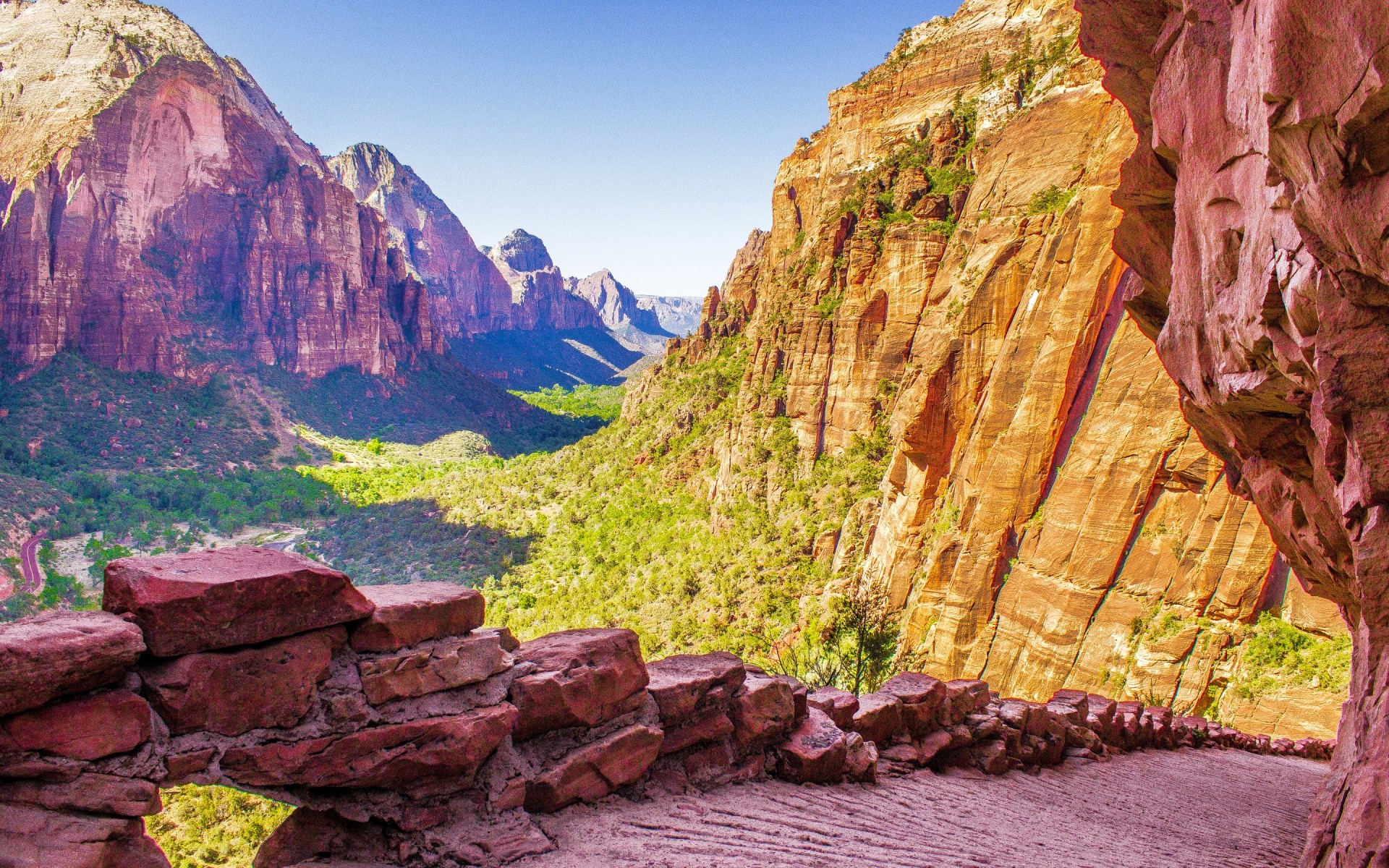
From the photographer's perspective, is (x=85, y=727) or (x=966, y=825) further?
(x=966, y=825)

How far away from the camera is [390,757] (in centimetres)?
433

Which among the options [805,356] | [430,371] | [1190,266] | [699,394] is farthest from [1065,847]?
[430,371]

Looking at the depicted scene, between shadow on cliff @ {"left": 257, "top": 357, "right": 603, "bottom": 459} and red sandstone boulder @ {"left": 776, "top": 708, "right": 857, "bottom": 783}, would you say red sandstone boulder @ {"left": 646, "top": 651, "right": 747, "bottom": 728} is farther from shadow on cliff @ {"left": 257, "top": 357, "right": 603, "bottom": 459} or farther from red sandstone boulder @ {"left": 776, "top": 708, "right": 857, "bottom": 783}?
shadow on cliff @ {"left": 257, "top": 357, "right": 603, "bottom": 459}

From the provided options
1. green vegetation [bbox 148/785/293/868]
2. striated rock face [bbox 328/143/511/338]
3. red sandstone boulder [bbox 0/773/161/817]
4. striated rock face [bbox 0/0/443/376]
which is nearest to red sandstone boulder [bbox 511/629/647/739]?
red sandstone boulder [bbox 0/773/161/817]

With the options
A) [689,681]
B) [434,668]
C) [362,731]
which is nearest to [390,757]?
[362,731]

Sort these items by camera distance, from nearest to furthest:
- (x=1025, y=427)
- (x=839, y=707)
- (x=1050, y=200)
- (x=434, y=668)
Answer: (x=434, y=668)
(x=839, y=707)
(x=1025, y=427)
(x=1050, y=200)

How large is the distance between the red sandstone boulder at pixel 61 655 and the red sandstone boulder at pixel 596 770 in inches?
114

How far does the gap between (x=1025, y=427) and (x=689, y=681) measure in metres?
17.2

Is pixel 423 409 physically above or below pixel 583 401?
below

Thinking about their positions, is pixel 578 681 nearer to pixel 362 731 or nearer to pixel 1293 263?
pixel 362 731

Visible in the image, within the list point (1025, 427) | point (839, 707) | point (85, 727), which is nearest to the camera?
point (85, 727)

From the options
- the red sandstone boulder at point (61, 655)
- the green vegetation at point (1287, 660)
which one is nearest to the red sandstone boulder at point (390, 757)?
the red sandstone boulder at point (61, 655)

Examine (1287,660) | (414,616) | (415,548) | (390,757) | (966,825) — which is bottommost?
(415,548)

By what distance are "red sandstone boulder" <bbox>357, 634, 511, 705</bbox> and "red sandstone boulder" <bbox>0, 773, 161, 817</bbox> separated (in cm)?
122
